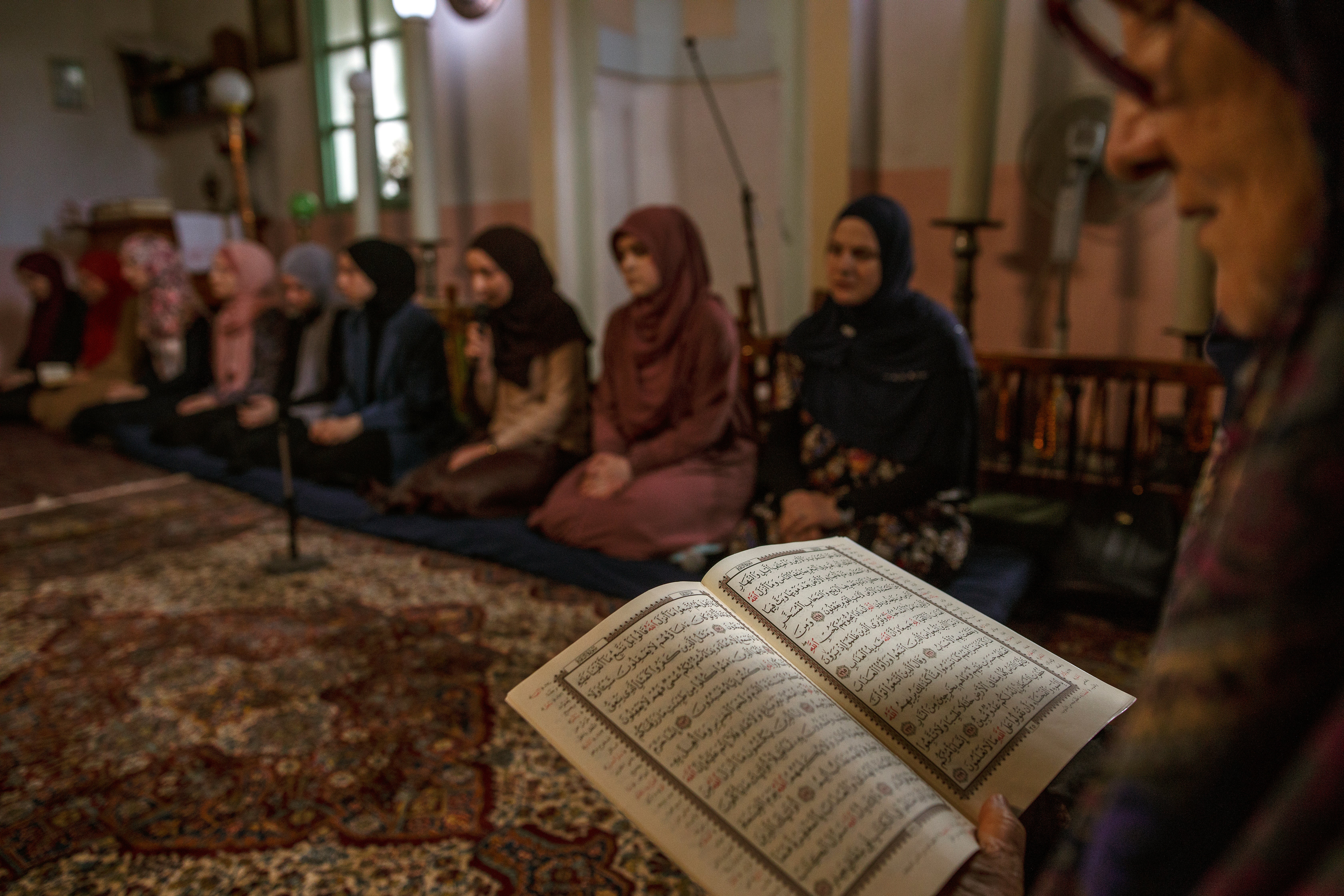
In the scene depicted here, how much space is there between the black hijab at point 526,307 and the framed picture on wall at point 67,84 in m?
5.83

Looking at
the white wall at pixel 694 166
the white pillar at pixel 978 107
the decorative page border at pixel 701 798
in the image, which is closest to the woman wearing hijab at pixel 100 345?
the white wall at pixel 694 166

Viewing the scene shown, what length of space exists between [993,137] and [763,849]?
8.18ft

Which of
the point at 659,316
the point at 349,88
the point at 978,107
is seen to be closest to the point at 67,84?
the point at 349,88

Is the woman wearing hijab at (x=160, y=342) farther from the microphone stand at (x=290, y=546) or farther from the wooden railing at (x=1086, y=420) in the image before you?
the wooden railing at (x=1086, y=420)

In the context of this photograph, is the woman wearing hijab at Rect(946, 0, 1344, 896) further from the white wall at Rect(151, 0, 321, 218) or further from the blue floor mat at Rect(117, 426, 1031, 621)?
the white wall at Rect(151, 0, 321, 218)

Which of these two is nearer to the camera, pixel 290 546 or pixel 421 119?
pixel 290 546

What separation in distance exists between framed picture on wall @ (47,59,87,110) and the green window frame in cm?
231

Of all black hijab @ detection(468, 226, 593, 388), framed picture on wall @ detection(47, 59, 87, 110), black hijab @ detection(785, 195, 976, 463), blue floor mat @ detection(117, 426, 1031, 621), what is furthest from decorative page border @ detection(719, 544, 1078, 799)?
framed picture on wall @ detection(47, 59, 87, 110)

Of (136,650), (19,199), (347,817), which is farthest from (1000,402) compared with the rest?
(19,199)

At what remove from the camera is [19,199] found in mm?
6371

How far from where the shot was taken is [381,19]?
5.54 metres

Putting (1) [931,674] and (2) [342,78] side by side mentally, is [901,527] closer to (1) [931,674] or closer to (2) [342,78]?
(1) [931,674]

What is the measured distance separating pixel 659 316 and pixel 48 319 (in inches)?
196

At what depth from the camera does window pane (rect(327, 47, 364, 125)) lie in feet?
18.9
